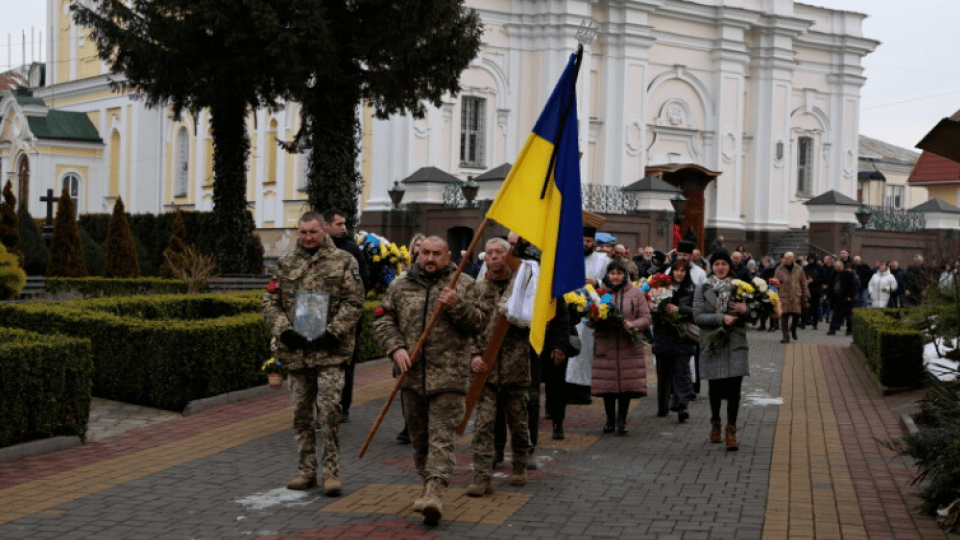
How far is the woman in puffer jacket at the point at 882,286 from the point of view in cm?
2825

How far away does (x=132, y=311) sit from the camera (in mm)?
15727

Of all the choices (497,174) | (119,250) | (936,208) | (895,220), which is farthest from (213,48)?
(936,208)

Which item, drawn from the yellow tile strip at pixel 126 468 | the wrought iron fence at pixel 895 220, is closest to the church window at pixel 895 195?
the wrought iron fence at pixel 895 220

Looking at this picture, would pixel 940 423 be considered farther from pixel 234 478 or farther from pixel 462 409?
pixel 234 478

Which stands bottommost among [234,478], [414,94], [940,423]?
[234,478]

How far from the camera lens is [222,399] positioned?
13289 millimetres

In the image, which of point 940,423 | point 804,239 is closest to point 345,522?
point 940,423

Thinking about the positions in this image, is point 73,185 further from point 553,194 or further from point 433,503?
point 433,503

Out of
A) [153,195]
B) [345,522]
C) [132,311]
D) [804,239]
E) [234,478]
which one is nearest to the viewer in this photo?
[345,522]

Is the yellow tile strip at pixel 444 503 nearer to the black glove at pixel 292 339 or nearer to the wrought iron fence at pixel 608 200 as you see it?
the black glove at pixel 292 339

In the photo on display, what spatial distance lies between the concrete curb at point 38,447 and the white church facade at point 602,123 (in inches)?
965

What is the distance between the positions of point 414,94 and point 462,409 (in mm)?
16416

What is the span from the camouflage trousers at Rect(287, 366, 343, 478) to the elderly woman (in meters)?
3.88

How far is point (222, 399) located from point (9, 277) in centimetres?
886
